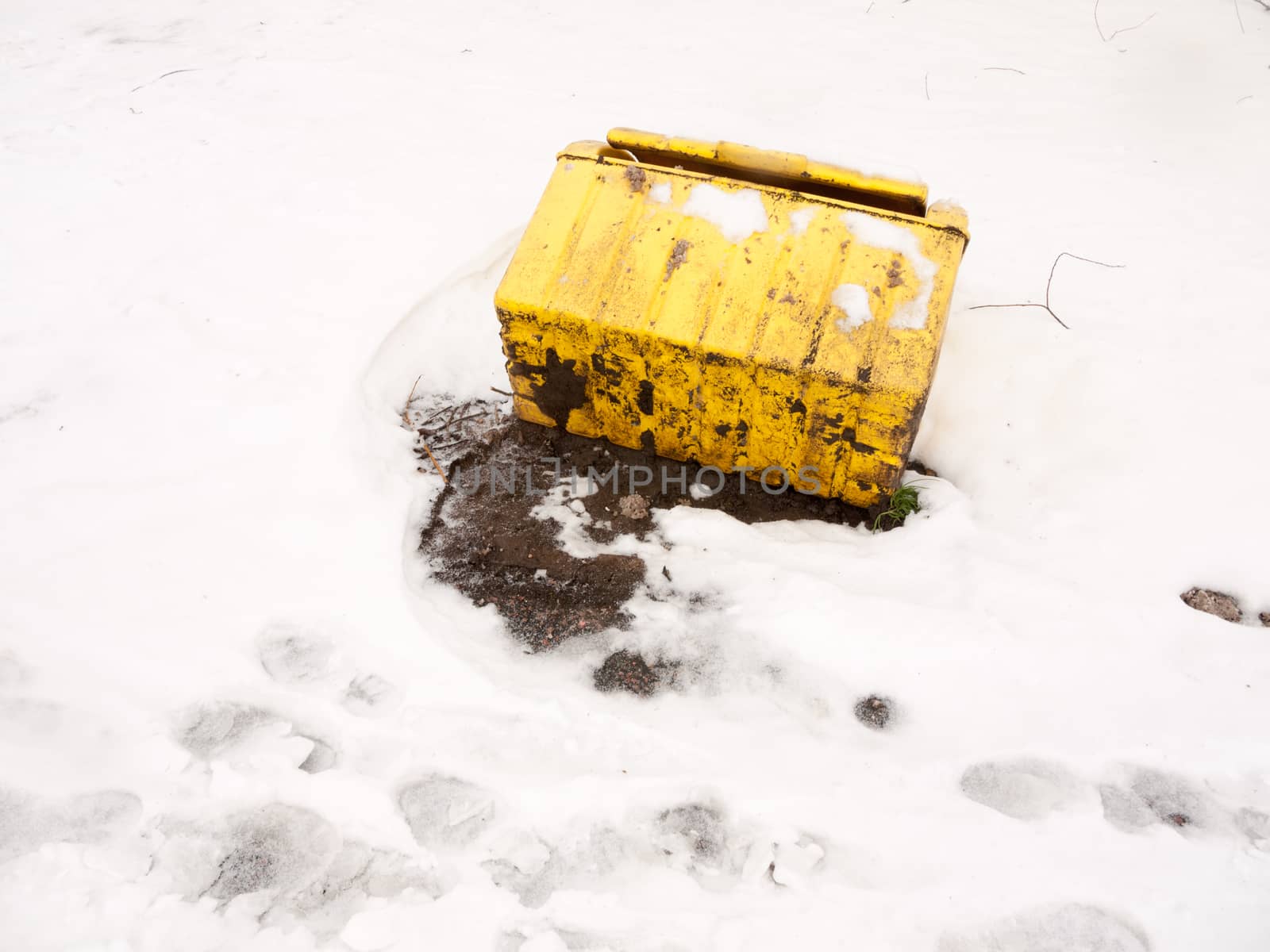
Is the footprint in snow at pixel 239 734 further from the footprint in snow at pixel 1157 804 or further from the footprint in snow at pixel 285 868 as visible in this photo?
the footprint in snow at pixel 1157 804

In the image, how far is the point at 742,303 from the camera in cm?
271

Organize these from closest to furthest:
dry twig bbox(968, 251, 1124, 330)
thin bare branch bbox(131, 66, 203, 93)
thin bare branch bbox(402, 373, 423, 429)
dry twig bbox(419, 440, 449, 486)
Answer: dry twig bbox(419, 440, 449, 486) → thin bare branch bbox(402, 373, 423, 429) → dry twig bbox(968, 251, 1124, 330) → thin bare branch bbox(131, 66, 203, 93)

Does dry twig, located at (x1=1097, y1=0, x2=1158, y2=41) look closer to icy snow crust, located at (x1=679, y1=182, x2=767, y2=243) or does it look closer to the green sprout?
icy snow crust, located at (x1=679, y1=182, x2=767, y2=243)

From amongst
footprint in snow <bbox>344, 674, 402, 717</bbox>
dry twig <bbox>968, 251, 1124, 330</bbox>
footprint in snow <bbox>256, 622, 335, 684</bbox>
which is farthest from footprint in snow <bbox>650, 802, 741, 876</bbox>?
dry twig <bbox>968, 251, 1124, 330</bbox>

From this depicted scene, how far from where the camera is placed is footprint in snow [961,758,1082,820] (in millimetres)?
Result: 2227

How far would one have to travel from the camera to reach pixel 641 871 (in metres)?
2.13

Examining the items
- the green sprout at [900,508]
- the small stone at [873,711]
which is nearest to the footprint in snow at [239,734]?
the small stone at [873,711]

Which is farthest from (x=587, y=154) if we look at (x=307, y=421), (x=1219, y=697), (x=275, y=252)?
(x=1219, y=697)

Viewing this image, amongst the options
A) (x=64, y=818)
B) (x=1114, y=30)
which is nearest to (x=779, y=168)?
(x=64, y=818)

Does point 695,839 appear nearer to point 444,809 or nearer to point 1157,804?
point 444,809

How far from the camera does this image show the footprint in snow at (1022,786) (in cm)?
223

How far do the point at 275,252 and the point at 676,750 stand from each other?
3.29m

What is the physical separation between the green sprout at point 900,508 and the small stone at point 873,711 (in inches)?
29.8

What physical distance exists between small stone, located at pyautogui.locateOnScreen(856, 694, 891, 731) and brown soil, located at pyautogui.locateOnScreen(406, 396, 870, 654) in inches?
25.5
